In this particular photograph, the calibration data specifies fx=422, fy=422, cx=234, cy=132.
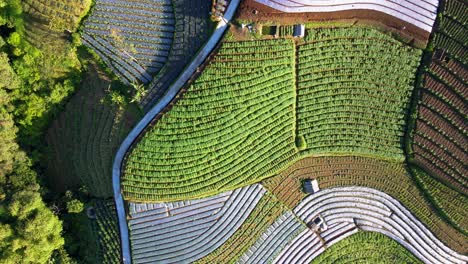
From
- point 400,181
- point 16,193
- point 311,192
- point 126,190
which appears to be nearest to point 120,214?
point 126,190

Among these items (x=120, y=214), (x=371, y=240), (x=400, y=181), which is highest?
Answer: (x=400, y=181)

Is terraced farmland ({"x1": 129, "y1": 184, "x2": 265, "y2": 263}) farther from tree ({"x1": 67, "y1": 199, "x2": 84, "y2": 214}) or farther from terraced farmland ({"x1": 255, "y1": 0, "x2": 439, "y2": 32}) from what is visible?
terraced farmland ({"x1": 255, "y1": 0, "x2": 439, "y2": 32})

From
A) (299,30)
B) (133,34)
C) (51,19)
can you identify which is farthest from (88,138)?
(299,30)

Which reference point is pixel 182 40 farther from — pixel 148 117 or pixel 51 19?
pixel 51 19

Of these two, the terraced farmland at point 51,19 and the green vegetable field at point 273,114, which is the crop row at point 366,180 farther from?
the terraced farmland at point 51,19

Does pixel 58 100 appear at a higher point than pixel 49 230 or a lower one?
higher

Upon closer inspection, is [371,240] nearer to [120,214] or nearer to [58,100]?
[120,214]

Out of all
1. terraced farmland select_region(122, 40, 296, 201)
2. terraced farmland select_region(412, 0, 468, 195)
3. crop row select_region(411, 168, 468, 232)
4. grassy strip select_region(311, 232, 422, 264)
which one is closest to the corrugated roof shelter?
terraced farmland select_region(122, 40, 296, 201)

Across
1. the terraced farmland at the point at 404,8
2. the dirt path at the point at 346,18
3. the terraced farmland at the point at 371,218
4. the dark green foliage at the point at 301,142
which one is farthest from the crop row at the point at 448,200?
the terraced farmland at the point at 404,8
